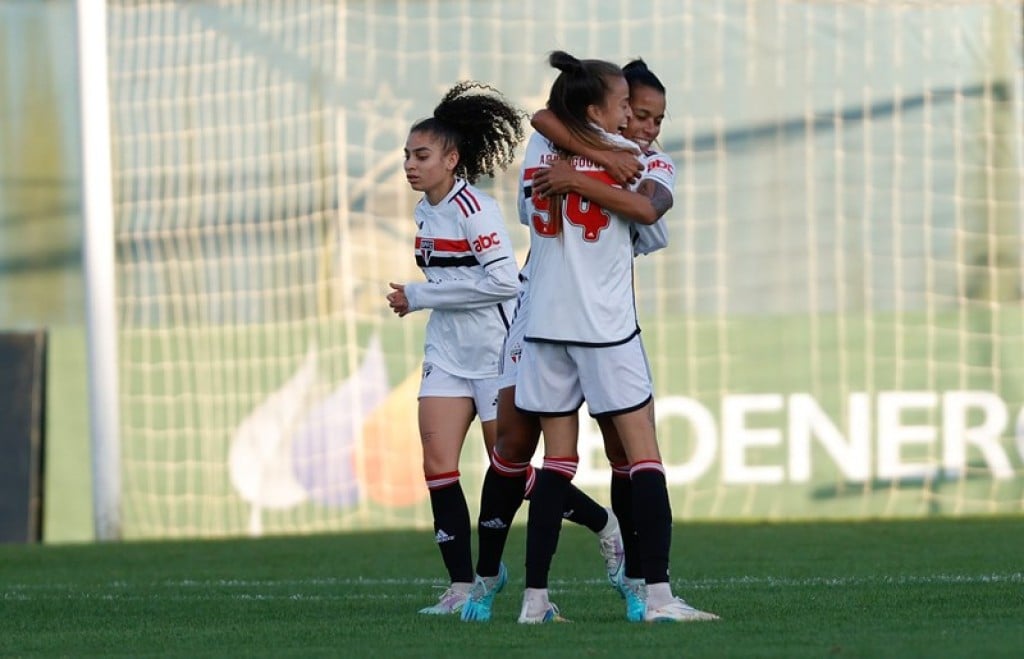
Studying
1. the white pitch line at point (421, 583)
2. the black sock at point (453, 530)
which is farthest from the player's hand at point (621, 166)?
the white pitch line at point (421, 583)

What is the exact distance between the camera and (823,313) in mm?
11117

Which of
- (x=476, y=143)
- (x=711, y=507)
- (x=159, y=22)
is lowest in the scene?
(x=711, y=507)

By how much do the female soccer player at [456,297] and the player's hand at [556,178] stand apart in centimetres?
78

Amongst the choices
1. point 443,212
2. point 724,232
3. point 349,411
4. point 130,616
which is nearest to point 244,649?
point 130,616

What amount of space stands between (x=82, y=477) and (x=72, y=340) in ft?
2.96

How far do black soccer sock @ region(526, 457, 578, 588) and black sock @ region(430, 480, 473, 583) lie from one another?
77cm

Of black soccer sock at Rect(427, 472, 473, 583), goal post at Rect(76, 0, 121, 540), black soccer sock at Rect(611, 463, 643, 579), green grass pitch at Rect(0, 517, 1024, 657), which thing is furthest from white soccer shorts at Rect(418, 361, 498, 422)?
goal post at Rect(76, 0, 121, 540)

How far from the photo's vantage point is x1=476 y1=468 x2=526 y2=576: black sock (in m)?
5.32

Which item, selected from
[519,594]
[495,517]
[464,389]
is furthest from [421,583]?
[495,517]

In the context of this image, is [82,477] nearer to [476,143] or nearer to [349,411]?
[349,411]

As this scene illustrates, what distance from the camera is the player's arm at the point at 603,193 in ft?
15.5

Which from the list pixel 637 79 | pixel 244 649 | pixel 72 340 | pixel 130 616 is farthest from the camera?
pixel 72 340

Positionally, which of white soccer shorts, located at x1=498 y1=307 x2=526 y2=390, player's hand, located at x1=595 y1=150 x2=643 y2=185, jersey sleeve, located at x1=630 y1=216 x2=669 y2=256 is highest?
player's hand, located at x1=595 y1=150 x2=643 y2=185

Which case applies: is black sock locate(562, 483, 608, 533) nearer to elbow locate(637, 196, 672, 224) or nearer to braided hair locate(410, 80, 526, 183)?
braided hair locate(410, 80, 526, 183)
